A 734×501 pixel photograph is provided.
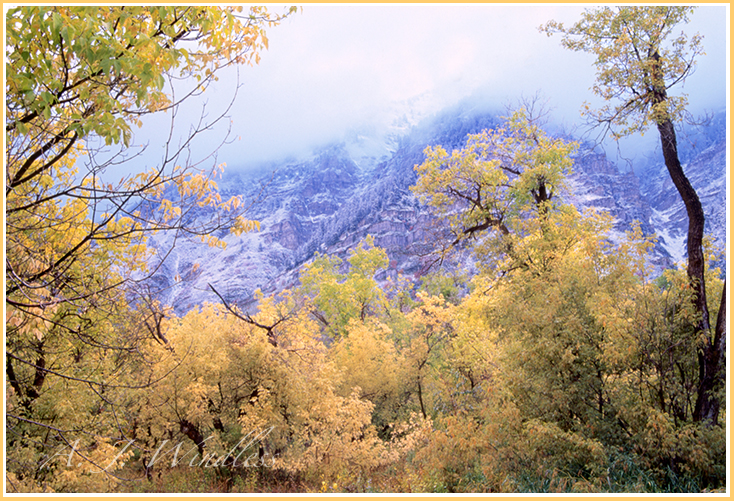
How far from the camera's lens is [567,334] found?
6285mm

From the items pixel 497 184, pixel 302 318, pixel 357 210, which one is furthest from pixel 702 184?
pixel 357 210

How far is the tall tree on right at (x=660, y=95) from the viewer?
5355mm

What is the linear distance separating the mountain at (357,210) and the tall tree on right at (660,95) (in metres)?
2.09

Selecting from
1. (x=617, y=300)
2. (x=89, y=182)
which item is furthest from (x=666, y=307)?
(x=89, y=182)

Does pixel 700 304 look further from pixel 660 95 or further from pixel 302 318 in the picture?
pixel 302 318

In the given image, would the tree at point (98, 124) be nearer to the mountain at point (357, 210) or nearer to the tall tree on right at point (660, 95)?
the mountain at point (357, 210)

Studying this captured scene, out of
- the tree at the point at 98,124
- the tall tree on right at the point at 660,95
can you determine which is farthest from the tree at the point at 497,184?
the tree at the point at 98,124

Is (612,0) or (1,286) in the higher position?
(612,0)

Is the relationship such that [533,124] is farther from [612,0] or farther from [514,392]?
[514,392]

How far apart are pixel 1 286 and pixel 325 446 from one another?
36.4 feet

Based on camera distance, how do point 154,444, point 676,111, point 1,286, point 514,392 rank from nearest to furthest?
point 1,286 → point 676,111 → point 514,392 → point 154,444

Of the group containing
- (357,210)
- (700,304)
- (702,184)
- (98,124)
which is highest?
(357,210)

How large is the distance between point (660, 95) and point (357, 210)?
57.5 metres

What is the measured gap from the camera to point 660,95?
6.23 meters
